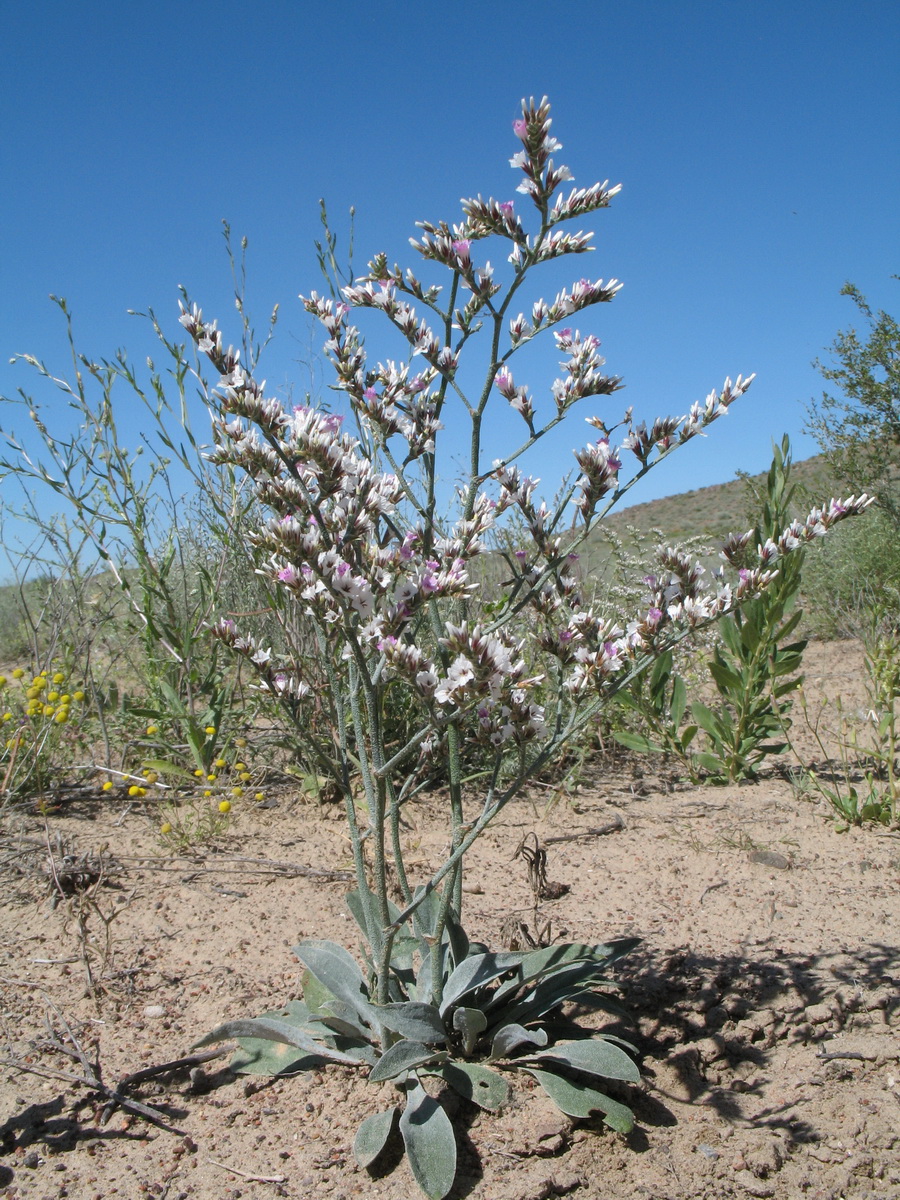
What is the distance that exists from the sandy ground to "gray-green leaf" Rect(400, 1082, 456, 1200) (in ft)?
0.48

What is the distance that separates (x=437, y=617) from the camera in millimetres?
1992

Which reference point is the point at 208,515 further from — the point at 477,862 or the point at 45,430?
the point at 477,862

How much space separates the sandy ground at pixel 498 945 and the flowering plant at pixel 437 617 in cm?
14

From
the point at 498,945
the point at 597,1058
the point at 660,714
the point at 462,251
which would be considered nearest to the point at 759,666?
the point at 660,714

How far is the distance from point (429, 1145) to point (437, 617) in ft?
3.77

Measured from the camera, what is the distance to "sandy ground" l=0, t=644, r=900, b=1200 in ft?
5.81

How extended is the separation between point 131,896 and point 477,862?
132 centimetres

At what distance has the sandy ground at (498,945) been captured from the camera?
5.81ft

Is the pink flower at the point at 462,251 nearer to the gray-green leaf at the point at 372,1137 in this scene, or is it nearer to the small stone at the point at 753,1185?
the gray-green leaf at the point at 372,1137

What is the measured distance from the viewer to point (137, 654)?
7.39 m

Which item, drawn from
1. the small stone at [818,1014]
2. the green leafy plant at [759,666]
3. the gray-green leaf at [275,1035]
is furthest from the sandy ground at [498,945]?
the green leafy plant at [759,666]

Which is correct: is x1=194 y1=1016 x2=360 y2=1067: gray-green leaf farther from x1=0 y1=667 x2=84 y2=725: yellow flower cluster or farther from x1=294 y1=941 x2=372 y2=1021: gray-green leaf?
x1=0 y1=667 x2=84 y2=725: yellow flower cluster

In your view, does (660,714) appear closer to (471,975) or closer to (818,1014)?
(818,1014)

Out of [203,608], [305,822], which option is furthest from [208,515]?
[305,822]
